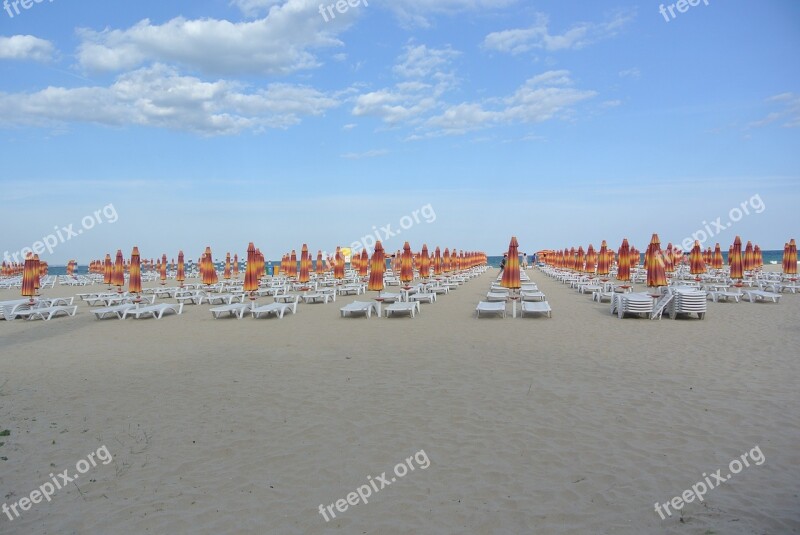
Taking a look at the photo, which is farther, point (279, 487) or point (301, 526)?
point (279, 487)

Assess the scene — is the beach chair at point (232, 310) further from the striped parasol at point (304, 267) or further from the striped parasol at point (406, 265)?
the striped parasol at point (406, 265)

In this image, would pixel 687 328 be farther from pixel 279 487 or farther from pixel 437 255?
pixel 437 255

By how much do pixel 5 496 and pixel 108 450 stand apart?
2.58ft

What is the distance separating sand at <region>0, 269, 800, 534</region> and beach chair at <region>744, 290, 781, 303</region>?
21.2 ft

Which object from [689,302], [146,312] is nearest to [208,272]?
[146,312]

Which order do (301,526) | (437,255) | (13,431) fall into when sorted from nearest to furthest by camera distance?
(301,526), (13,431), (437,255)

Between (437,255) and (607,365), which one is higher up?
(437,255)

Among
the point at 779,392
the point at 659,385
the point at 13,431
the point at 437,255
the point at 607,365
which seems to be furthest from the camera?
the point at 437,255

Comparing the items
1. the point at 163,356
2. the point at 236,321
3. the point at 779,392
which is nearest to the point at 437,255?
the point at 236,321

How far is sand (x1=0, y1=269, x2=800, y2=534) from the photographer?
124 inches

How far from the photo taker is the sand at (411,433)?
3152mm

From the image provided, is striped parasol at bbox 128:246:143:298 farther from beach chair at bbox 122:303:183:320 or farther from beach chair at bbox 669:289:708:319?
beach chair at bbox 669:289:708:319

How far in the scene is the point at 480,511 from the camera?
124 inches

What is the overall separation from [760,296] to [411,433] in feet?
47.2
